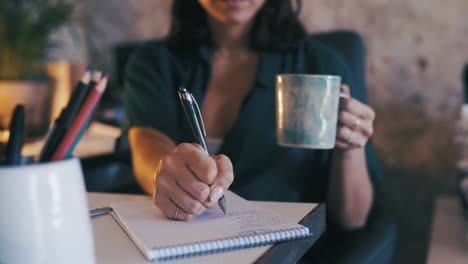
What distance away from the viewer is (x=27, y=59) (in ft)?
5.54

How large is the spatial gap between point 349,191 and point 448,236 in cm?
22

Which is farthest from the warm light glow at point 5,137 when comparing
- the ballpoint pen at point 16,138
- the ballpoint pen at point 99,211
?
the ballpoint pen at point 99,211

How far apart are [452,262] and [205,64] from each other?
0.76m

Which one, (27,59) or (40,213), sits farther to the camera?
(27,59)

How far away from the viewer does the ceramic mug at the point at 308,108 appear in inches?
25.6

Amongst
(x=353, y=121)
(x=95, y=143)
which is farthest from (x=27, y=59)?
(x=353, y=121)

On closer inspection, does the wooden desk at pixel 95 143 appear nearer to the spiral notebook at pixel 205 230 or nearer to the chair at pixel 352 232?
the chair at pixel 352 232

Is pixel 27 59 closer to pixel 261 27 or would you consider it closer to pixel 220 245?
pixel 261 27

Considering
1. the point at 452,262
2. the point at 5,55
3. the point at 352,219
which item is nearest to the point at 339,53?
the point at 352,219

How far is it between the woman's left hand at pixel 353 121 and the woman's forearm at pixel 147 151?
337 mm

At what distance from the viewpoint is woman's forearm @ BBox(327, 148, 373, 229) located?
95cm

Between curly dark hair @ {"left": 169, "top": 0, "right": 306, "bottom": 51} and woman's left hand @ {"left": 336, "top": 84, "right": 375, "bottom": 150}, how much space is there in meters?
0.46

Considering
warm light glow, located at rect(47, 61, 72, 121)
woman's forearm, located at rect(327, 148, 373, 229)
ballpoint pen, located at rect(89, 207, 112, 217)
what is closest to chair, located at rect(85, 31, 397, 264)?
woman's forearm, located at rect(327, 148, 373, 229)

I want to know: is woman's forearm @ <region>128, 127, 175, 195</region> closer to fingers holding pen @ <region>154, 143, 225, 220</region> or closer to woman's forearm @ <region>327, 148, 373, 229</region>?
fingers holding pen @ <region>154, 143, 225, 220</region>
